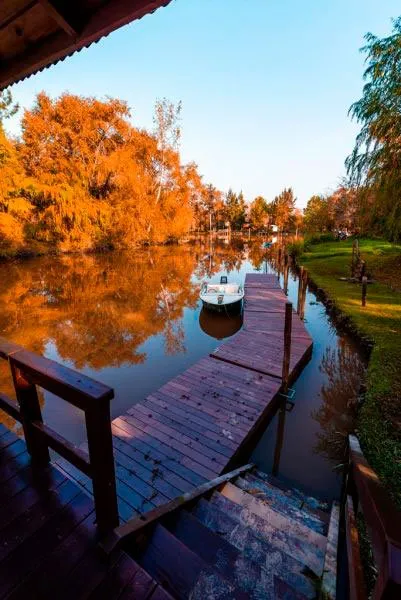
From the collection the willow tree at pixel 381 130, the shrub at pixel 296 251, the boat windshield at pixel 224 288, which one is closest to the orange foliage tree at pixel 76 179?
the shrub at pixel 296 251

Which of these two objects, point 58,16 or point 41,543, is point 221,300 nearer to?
point 58,16

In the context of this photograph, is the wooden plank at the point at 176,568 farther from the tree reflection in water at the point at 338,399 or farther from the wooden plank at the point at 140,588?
the tree reflection in water at the point at 338,399

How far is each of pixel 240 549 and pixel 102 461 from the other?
1596 millimetres

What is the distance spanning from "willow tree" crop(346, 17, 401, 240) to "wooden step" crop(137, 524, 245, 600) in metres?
14.5

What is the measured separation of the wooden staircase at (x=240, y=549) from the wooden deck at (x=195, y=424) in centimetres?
88

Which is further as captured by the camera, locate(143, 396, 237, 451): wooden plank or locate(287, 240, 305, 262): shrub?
locate(287, 240, 305, 262): shrub

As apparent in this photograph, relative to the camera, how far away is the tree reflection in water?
18.1 feet

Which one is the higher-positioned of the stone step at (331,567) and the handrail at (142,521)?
the handrail at (142,521)

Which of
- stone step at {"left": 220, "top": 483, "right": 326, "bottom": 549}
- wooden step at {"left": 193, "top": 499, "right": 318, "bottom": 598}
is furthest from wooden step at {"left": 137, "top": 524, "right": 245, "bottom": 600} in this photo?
stone step at {"left": 220, "top": 483, "right": 326, "bottom": 549}

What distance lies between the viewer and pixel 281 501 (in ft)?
11.9

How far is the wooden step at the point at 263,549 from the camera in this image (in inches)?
86.2

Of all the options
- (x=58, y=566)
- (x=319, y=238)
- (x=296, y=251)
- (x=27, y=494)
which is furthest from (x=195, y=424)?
(x=319, y=238)

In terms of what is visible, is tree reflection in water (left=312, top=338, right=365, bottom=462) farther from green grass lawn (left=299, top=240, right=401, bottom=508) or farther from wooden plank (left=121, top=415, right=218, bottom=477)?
wooden plank (left=121, top=415, right=218, bottom=477)

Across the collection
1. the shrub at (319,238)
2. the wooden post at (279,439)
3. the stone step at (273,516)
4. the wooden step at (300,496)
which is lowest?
the wooden post at (279,439)
